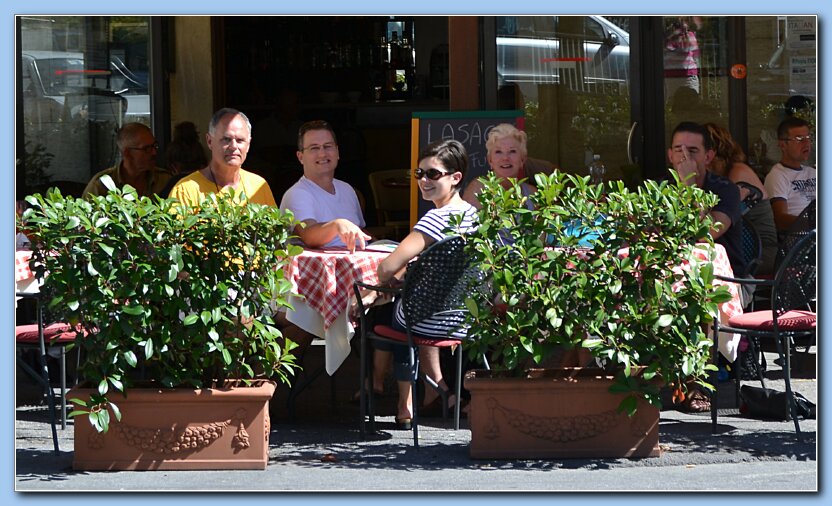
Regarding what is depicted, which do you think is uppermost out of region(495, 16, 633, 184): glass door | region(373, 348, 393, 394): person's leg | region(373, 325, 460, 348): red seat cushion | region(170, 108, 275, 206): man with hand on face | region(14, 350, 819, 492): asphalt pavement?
region(495, 16, 633, 184): glass door

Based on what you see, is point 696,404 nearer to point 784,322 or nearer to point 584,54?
point 784,322

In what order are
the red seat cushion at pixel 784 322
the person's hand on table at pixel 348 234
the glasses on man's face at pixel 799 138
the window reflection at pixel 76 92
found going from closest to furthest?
the red seat cushion at pixel 784 322 → the person's hand on table at pixel 348 234 → the glasses on man's face at pixel 799 138 → the window reflection at pixel 76 92

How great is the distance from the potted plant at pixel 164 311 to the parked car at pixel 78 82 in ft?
14.6

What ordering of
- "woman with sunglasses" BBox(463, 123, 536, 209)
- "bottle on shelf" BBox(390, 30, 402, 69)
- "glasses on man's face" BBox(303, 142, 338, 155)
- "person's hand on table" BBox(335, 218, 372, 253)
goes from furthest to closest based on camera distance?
"bottle on shelf" BBox(390, 30, 402, 69), "woman with sunglasses" BBox(463, 123, 536, 209), "glasses on man's face" BBox(303, 142, 338, 155), "person's hand on table" BBox(335, 218, 372, 253)

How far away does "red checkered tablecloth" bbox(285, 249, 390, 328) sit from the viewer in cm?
582

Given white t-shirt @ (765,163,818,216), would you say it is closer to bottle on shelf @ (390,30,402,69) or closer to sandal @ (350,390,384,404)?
sandal @ (350,390,384,404)

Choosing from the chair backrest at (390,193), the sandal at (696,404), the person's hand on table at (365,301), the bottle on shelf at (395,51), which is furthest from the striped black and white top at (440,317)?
the bottle on shelf at (395,51)

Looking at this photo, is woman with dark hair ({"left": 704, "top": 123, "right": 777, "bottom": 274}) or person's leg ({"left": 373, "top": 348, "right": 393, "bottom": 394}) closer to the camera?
person's leg ({"left": 373, "top": 348, "right": 393, "bottom": 394})

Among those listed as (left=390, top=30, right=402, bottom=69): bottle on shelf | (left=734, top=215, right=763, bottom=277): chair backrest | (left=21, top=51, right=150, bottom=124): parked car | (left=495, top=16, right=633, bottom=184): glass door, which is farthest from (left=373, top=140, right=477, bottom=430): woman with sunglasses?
(left=390, top=30, right=402, bottom=69): bottle on shelf

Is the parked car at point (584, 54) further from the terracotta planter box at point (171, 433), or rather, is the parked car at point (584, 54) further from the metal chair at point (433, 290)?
the terracotta planter box at point (171, 433)

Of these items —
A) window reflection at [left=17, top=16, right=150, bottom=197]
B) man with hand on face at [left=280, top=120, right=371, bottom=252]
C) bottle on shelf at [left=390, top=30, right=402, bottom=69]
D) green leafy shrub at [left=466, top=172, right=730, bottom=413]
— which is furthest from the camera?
bottle on shelf at [left=390, top=30, right=402, bottom=69]

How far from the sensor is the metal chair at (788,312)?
18.7ft

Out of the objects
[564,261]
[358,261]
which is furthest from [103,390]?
[564,261]

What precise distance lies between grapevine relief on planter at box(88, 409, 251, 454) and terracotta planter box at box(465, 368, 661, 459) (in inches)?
42.9
